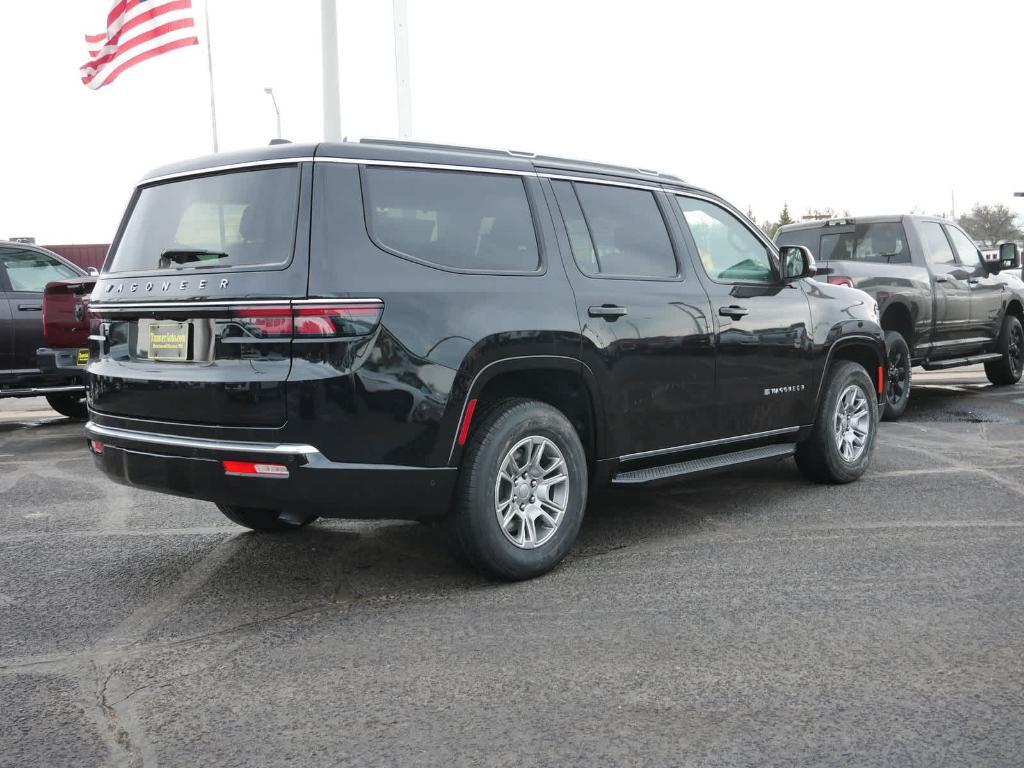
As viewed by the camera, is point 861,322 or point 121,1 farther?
point 121,1

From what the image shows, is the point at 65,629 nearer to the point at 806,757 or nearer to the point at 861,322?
the point at 806,757

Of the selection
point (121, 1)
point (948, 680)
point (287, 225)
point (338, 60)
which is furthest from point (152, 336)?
point (121, 1)

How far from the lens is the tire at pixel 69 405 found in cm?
1138

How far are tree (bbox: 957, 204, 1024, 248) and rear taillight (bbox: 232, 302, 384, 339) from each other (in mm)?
75752

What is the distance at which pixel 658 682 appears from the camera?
3451mm

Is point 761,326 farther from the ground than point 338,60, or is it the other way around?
point 338,60

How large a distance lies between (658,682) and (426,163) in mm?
2344

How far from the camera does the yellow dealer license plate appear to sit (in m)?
4.24

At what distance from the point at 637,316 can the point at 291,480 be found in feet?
6.32

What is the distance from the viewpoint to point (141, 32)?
14.9 metres

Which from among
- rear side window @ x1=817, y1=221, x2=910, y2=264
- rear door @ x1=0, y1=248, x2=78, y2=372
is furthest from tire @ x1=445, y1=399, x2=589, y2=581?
rear door @ x1=0, y1=248, x2=78, y2=372

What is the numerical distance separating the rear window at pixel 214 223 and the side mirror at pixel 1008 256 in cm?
937

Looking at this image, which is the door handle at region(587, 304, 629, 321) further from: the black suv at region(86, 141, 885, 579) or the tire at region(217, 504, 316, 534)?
the tire at region(217, 504, 316, 534)

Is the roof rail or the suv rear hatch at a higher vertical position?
the roof rail
